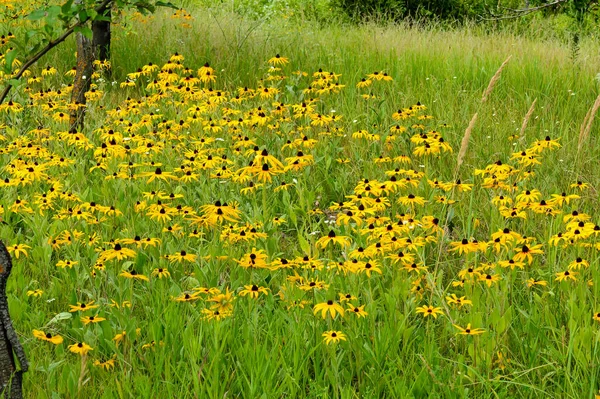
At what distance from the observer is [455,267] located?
3.90 meters

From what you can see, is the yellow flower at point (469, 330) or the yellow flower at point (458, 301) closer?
the yellow flower at point (469, 330)

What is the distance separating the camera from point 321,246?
3770 mm

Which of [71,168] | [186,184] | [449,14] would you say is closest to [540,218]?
[186,184]

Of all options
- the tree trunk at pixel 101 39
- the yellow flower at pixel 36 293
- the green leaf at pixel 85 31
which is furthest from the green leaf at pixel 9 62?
the tree trunk at pixel 101 39

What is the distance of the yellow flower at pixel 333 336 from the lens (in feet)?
9.09

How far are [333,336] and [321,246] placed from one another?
0.98 meters

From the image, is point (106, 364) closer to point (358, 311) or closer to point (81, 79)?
point (358, 311)

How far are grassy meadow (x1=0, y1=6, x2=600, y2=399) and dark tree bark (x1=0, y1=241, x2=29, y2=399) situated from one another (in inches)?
8.1

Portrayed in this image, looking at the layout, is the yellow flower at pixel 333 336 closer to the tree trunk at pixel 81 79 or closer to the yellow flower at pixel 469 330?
the yellow flower at pixel 469 330

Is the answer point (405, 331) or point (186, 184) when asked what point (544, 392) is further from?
point (186, 184)

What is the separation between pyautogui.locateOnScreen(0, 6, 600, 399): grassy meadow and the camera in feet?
9.38

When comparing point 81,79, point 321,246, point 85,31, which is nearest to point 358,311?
point 321,246

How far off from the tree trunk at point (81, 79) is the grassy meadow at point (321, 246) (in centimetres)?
16

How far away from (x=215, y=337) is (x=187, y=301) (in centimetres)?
43
